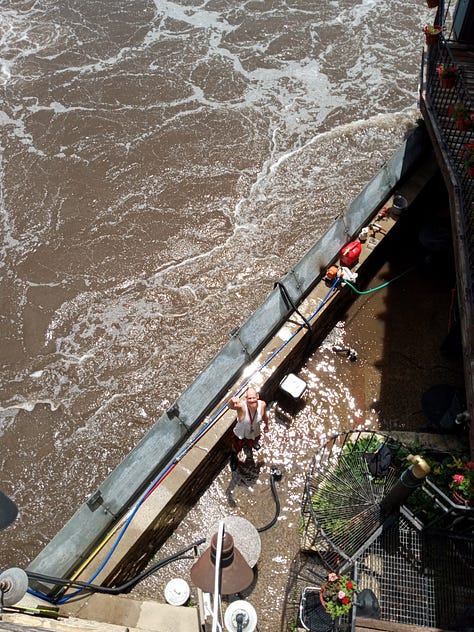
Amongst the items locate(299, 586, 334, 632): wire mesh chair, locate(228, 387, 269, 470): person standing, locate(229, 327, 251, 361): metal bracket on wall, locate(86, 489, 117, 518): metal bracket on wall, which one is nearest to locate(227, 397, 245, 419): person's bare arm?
locate(228, 387, 269, 470): person standing

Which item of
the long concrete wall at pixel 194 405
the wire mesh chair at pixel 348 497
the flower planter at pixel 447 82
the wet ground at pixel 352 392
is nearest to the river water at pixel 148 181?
the long concrete wall at pixel 194 405

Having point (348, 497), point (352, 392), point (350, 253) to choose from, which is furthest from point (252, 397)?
point (350, 253)

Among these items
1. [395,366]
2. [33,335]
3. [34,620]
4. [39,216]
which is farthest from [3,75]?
[34,620]

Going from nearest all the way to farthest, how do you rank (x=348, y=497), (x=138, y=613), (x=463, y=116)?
(x=138, y=613) < (x=348, y=497) < (x=463, y=116)

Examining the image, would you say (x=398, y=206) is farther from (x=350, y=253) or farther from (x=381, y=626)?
(x=381, y=626)

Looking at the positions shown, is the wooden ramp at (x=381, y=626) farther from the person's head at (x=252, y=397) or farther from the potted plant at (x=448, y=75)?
the potted plant at (x=448, y=75)

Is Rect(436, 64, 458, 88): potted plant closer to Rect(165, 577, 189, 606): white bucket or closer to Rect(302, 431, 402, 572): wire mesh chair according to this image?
Rect(302, 431, 402, 572): wire mesh chair

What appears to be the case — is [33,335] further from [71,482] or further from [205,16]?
[205,16]
